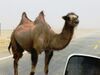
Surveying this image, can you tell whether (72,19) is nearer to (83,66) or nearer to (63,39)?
(63,39)

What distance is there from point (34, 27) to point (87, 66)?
287 inches

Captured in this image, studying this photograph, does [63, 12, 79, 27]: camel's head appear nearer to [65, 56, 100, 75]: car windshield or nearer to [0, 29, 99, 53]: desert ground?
[65, 56, 100, 75]: car windshield

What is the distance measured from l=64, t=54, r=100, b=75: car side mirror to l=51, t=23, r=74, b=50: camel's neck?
6.11m

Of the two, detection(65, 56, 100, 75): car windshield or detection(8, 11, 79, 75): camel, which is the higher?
detection(65, 56, 100, 75): car windshield

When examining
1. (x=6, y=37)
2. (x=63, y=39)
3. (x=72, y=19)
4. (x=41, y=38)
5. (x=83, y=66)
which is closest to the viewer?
(x=83, y=66)

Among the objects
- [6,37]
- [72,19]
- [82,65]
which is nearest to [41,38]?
[72,19]

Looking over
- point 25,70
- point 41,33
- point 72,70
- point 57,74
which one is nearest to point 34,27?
point 41,33

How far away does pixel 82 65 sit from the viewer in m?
3.54

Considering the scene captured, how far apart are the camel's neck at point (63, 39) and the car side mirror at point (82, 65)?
6.11 meters

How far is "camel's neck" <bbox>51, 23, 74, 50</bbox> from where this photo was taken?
9.79 metres

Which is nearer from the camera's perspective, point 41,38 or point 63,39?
point 63,39

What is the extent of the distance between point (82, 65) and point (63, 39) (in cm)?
654

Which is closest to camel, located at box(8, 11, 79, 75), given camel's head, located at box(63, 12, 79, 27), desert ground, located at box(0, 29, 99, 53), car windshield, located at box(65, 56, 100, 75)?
camel's head, located at box(63, 12, 79, 27)

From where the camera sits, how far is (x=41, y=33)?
34.6ft
